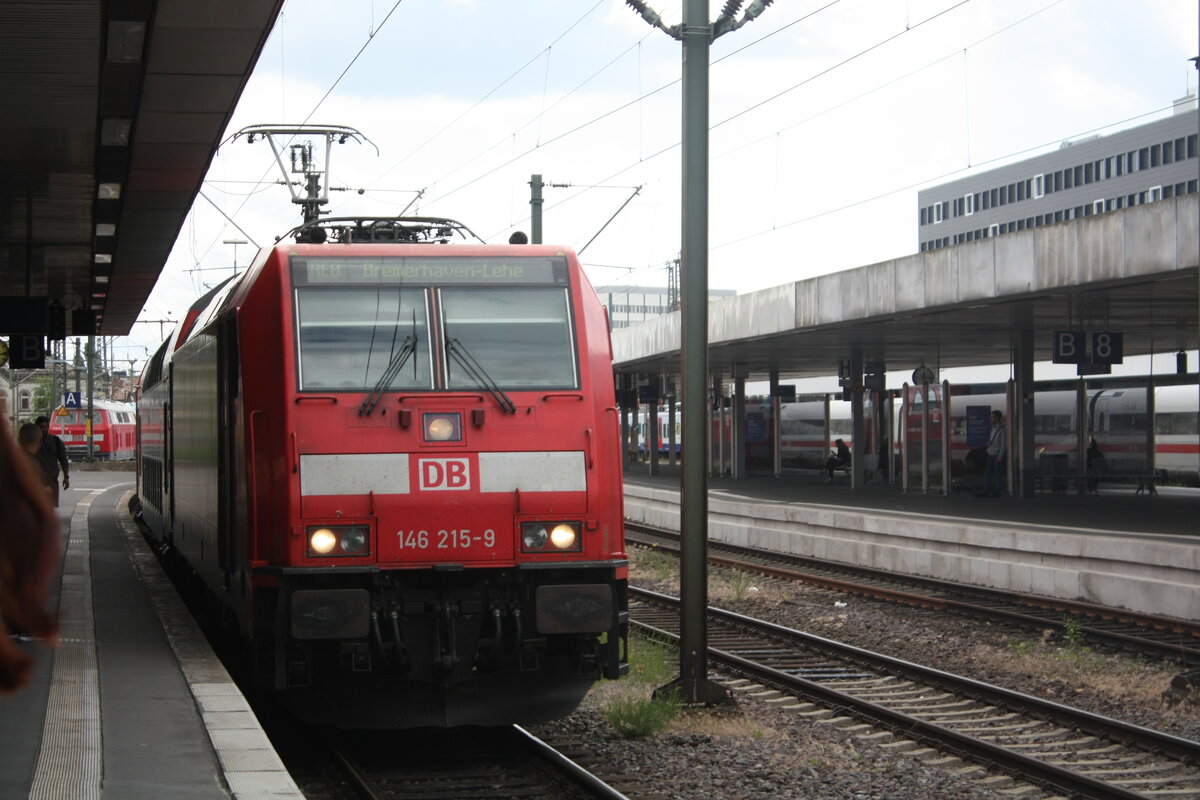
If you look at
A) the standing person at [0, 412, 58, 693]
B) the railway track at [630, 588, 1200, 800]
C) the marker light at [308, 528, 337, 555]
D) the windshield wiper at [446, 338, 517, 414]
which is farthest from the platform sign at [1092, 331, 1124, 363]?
the standing person at [0, 412, 58, 693]

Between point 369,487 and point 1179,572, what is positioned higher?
point 369,487

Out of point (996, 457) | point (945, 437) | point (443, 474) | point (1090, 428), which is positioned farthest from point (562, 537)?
point (1090, 428)

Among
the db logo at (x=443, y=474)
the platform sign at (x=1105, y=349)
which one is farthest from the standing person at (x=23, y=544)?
the platform sign at (x=1105, y=349)

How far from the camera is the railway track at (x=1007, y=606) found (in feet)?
40.1

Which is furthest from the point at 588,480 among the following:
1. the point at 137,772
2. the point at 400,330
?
the point at 137,772

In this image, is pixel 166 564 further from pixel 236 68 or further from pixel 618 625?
pixel 618 625

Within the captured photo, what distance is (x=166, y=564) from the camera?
19.4 meters

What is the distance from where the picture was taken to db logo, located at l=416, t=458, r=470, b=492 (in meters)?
7.88

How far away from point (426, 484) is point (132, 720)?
1.97 m

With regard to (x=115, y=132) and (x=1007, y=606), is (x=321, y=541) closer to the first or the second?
(x=115, y=132)

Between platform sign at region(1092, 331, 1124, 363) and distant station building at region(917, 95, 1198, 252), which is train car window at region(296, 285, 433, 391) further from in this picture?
distant station building at region(917, 95, 1198, 252)

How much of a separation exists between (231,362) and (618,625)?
3.02 metres

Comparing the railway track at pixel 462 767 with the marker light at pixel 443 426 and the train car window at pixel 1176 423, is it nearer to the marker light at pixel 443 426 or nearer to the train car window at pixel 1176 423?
the marker light at pixel 443 426

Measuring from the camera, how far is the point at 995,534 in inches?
679
